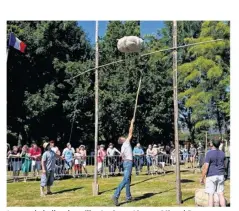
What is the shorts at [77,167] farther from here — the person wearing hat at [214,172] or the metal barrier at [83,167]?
the person wearing hat at [214,172]

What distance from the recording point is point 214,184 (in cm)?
826

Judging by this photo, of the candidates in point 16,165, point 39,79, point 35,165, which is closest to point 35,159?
point 35,165

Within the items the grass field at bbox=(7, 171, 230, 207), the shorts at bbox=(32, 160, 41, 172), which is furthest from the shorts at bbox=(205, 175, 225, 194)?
the shorts at bbox=(32, 160, 41, 172)

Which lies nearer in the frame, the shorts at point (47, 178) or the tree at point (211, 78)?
the shorts at point (47, 178)

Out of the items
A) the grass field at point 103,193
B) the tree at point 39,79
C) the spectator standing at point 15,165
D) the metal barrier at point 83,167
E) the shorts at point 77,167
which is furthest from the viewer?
the tree at point 39,79

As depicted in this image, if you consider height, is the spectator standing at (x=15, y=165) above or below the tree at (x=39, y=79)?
below

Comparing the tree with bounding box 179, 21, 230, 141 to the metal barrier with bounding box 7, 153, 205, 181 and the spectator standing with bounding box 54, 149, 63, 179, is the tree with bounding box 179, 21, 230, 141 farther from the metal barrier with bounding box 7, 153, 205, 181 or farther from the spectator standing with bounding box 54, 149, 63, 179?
the spectator standing with bounding box 54, 149, 63, 179

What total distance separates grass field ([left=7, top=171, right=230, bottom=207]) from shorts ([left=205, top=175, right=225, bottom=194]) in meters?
1.48

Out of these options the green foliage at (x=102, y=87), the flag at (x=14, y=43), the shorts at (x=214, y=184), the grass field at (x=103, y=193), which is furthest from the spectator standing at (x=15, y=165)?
the green foliage at (x=102, y=87)

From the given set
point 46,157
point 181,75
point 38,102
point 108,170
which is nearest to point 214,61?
point 181,75

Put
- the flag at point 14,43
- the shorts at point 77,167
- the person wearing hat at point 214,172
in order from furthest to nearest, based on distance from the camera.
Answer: the shorts at point 77,167 → the flag at point 14,43 → the person wearing hat at point 214,172

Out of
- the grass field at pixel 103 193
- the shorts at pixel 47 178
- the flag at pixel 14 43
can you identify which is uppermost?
the flag at pixel 14 43

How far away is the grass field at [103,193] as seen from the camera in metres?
9.98

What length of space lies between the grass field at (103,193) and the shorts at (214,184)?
58.1 inches
